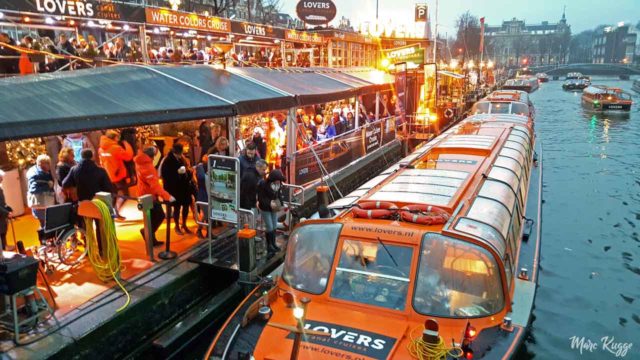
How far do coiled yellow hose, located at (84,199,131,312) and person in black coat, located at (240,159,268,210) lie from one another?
7.55ft

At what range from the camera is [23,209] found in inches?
382

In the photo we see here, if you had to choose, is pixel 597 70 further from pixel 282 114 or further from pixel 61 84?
pixel 61 84

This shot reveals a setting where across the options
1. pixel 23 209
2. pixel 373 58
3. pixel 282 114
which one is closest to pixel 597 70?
pixel 373 58

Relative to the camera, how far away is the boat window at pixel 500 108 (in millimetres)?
21500

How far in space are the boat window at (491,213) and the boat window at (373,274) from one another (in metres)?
1.42

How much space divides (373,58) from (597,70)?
10257 centimetres

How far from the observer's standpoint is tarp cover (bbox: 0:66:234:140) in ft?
19.2

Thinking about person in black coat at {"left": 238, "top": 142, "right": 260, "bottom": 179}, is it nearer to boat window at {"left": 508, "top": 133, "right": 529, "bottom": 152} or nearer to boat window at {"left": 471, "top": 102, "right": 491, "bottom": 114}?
boat window at {"left": 508, "top": 133, "right": 529, "bottom": 152}

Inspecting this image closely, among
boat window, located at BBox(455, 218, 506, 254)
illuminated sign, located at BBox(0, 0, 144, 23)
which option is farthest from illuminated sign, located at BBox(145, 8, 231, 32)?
boat window, located at BBox(455, 218, 506, 254)

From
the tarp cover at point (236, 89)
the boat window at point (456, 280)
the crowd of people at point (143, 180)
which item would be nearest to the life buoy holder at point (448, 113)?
the tarp cover at point (236, 89)

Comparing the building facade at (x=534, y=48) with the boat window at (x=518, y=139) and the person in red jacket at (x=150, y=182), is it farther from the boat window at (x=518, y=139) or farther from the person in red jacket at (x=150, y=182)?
the person in red jacket at (x=150, y=182)

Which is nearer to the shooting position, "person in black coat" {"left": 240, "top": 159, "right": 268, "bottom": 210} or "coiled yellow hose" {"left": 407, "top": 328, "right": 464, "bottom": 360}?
"coiled yellow hose" {"left": 407, "top": 328, "right": 464, "bottom": 360}

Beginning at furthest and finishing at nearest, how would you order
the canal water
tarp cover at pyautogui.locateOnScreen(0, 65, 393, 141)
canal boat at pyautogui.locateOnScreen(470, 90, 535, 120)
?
1. canal boat at pyautogui.locateOnScreen(470, 90, 535, 120)
2. the canal water
3. tarp cover at pyautogui.locateOnScreen(0, 65, 393, 141)

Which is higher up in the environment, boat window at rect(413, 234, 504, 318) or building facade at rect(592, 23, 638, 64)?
building facade at rect(592, 23, 638, 64)
